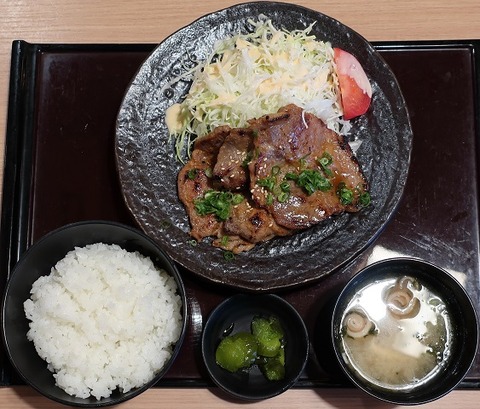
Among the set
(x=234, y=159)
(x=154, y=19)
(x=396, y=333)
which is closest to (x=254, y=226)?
(x=234, y=159)

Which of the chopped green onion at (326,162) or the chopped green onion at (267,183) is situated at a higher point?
the chopped green onion at (326,162)

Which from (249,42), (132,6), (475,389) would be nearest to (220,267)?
(249,42)

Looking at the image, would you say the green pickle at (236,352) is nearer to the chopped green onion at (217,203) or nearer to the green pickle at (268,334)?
the green pickle at (268,334)

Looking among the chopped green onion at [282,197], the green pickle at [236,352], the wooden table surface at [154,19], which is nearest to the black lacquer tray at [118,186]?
the wooden table surface at [154,19]

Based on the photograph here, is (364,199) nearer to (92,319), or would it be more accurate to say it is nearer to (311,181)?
(311,181)

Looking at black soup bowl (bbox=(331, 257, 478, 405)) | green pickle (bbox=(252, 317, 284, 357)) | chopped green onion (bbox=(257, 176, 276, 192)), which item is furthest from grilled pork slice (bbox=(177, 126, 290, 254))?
black soup bowl (bbox=(331, 257, 478, 405))

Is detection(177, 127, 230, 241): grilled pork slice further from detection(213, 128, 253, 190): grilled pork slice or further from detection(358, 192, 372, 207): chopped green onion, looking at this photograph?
detection(358, 192, 372, 207): chopped green onion
